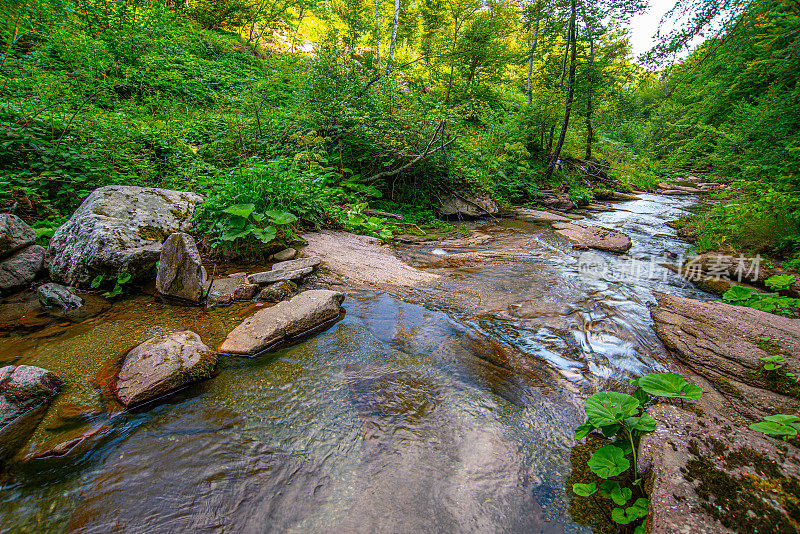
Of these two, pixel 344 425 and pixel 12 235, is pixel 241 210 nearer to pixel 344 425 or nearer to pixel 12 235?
pixel 12 235

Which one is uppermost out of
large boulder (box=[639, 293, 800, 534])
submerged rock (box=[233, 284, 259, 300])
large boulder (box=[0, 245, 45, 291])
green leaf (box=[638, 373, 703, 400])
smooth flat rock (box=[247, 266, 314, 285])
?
large boulder (box=[0, 245, 45, 291])

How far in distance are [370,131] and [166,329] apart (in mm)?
6201

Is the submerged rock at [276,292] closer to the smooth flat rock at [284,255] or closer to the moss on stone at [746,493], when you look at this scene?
the smooth flat rock at [284,255]

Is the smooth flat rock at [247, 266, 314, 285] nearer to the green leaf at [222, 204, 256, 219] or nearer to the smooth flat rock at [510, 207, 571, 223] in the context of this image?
the green leaf at [222, 204, 256, 219]

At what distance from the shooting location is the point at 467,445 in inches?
77.6

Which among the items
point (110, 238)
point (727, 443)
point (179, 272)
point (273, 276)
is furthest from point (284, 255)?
point (727, 443)

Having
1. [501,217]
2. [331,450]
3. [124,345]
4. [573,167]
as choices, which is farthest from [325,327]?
[573,167]

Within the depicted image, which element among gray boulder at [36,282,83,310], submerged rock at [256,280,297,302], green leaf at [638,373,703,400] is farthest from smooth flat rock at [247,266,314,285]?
green leaf at [638,373,703,400]

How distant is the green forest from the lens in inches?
194

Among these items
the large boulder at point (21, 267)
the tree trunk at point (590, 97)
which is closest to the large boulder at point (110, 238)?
the large boulder at point (21, 267)

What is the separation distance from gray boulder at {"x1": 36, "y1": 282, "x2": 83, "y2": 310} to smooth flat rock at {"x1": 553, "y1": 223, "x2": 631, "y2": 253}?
8649 mm

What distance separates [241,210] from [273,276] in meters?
1.08

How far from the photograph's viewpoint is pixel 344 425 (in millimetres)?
2064

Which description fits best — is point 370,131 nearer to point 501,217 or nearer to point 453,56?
point 501,217
